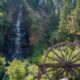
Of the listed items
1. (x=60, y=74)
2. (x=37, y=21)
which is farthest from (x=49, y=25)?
(x=60, y=74)

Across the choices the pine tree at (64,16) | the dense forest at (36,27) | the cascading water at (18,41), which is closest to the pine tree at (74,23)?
the dense forest at (36,27)

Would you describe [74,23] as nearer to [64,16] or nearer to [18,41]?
[64,16]

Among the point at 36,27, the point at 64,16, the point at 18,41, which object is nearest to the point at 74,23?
the point at 64,16

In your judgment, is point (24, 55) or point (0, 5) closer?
point (24, 55)

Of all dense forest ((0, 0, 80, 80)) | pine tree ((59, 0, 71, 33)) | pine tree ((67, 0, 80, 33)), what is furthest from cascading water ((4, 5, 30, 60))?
pine tree ((67, 0, 80, 33))

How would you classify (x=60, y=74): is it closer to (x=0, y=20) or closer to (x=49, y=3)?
(x=0, y=20)

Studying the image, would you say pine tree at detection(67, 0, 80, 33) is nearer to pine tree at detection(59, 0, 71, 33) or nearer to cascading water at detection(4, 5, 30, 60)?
pine tree at detection(59, 0, 71, 33)

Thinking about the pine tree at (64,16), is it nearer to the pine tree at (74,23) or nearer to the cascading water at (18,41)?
the pine tree at (74,23)
